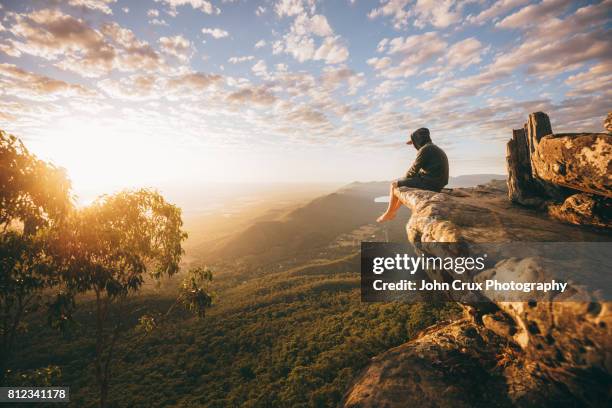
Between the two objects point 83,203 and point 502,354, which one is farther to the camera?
point 83,203

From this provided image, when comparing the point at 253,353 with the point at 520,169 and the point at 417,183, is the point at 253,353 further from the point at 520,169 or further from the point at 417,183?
the point at 520,169

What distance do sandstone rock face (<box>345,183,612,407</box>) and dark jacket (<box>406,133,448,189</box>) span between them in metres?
1.40

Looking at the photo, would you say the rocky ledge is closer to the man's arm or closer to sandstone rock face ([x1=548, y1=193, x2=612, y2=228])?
sandstone rock face ([x1=548, y1=193, x2=612, y2=228])

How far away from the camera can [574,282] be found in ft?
13.4

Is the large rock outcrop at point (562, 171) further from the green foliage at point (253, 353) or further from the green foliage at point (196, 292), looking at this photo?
the green foliage at point (196, 292)

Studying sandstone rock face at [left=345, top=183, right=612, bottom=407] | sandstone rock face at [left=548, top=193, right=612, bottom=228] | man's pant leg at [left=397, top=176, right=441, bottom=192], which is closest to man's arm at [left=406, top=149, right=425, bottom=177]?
man's pant leg at [left=397, top=176, right=441, bottom=192]

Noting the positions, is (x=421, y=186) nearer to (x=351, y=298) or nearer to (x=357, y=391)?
(x=357, y=391)

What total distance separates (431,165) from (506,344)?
5949 millimetres

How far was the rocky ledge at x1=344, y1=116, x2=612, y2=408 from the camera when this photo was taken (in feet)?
12.6

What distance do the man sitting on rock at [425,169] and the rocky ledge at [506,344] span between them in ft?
3.29

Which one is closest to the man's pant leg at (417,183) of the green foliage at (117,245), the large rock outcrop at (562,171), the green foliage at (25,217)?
the large rock outcrop at (562,171)

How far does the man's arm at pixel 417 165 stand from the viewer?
9719 mm

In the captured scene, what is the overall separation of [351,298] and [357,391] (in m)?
22.9

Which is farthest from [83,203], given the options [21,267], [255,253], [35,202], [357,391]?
[255,253]
